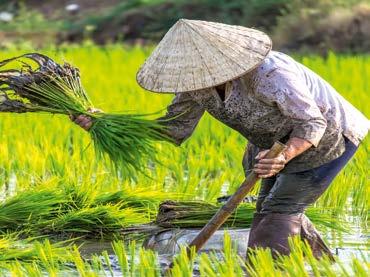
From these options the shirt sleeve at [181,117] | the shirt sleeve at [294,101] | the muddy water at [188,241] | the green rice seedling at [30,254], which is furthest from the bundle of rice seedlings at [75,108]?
the shirt sleeve at [294,101]

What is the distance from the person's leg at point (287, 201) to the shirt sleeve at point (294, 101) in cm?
29

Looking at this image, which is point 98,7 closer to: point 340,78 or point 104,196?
point 340,78

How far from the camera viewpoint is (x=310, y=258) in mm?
3127

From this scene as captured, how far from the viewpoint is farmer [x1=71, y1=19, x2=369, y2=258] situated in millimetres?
3684

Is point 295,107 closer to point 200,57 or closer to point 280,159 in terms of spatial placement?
point 280,159

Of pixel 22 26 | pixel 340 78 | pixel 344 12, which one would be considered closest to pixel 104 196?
pixel 340 78

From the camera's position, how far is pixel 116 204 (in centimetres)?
459

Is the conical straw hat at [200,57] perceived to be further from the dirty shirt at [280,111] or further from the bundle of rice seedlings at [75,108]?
the bundle of rice seedlings at [75,108]

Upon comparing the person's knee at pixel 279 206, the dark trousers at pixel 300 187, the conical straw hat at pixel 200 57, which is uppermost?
the conical straw hat at pixel 200 57

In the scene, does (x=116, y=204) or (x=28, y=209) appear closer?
(x=28, y=209)

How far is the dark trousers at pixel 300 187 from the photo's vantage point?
3977mm

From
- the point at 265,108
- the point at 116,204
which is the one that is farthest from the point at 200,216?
the point at 265,108

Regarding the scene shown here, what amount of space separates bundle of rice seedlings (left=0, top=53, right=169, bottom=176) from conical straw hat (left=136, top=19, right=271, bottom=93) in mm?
291

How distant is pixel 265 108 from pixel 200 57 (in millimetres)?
266
